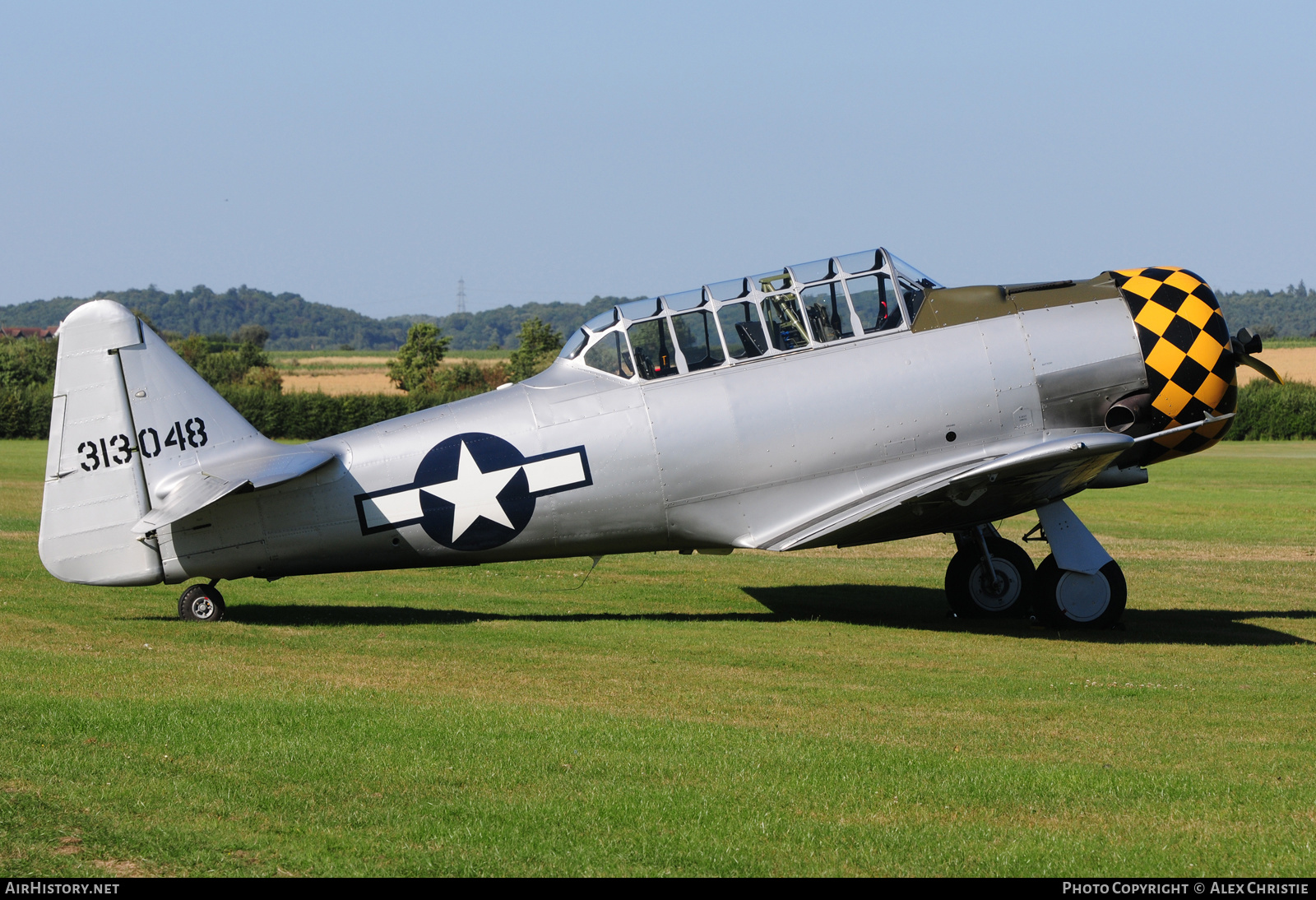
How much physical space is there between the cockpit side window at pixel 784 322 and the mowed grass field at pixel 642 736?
2.73m

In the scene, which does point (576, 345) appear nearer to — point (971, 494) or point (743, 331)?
point (743, 331)

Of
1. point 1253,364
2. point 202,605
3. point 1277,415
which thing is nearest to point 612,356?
point 202,605

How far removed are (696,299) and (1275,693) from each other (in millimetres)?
5782

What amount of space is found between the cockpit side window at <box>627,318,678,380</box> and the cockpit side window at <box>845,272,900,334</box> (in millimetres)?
1755

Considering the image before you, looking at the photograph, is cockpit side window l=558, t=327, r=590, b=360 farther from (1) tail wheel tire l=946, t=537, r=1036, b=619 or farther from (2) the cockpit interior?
(1) tail wheel tire l=946, t=537, r=1036, b=619

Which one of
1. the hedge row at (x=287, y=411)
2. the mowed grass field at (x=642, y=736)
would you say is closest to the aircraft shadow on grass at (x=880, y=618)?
the mowed grass field at (x=642, y=736)

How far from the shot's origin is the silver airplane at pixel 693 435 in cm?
1062

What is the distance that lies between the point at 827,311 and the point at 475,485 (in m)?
3.62

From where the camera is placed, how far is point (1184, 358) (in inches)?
422

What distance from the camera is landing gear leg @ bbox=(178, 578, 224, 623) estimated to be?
1109cm

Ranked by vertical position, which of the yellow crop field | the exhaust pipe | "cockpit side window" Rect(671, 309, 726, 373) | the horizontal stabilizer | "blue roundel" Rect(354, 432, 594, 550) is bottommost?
the exhaust pipe

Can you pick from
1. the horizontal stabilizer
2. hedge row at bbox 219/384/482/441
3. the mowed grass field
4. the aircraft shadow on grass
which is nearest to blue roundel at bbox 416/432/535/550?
the horizontal stabilizer

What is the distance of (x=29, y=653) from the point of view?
9.14 meters
